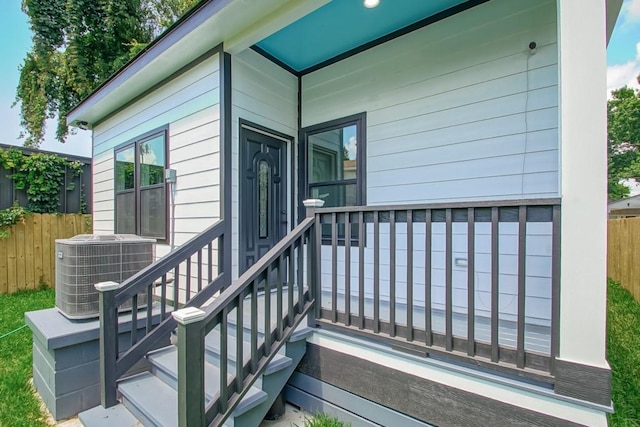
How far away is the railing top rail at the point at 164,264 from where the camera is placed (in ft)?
7.83

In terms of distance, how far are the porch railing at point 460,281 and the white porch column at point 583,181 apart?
0.06 metres

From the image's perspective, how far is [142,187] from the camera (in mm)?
4359

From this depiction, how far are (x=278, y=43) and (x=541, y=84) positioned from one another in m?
2.59

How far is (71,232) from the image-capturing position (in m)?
6.70

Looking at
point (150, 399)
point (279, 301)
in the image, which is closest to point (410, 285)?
point (279, 301)

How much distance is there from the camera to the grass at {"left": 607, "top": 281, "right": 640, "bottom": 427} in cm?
214

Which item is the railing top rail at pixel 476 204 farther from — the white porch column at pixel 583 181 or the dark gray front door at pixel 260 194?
the dark gray front door at pixel 260 194

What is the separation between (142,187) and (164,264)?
2293 millimetres

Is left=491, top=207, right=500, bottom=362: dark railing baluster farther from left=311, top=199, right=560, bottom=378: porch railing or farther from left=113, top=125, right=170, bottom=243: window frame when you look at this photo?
left=113, top=125, right=170, bottom=243: window frame

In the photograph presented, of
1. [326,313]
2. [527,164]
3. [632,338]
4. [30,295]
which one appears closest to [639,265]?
[632,338]

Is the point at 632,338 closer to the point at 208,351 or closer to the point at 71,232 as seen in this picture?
the point at 208,351

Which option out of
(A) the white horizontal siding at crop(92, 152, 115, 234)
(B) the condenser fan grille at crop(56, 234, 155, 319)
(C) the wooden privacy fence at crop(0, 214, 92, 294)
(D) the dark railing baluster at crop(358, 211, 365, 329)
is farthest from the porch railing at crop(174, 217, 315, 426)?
(C) the wooden privacy fence at crop(0, 214, 92, 294)

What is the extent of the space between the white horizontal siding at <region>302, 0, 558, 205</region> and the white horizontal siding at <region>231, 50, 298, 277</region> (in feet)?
2.27

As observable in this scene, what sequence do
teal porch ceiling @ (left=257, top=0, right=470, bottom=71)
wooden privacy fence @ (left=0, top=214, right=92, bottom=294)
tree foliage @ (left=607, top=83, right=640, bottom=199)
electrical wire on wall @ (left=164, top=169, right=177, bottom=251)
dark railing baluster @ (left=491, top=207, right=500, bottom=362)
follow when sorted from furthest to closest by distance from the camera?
tree foliage @ (left=607, top=83, right=640, bottom=199), wooden privacy fence @ (left=0, top=214, right=92, bottom=294), electrical wire on wall @ (left=164, top=169, right=177, bottom=251), teal porch ceiling @ (left=257, top=0, right=470, bottom=71), dark railing baluster @ (left=491, top=207, right=500, bottom=362)
